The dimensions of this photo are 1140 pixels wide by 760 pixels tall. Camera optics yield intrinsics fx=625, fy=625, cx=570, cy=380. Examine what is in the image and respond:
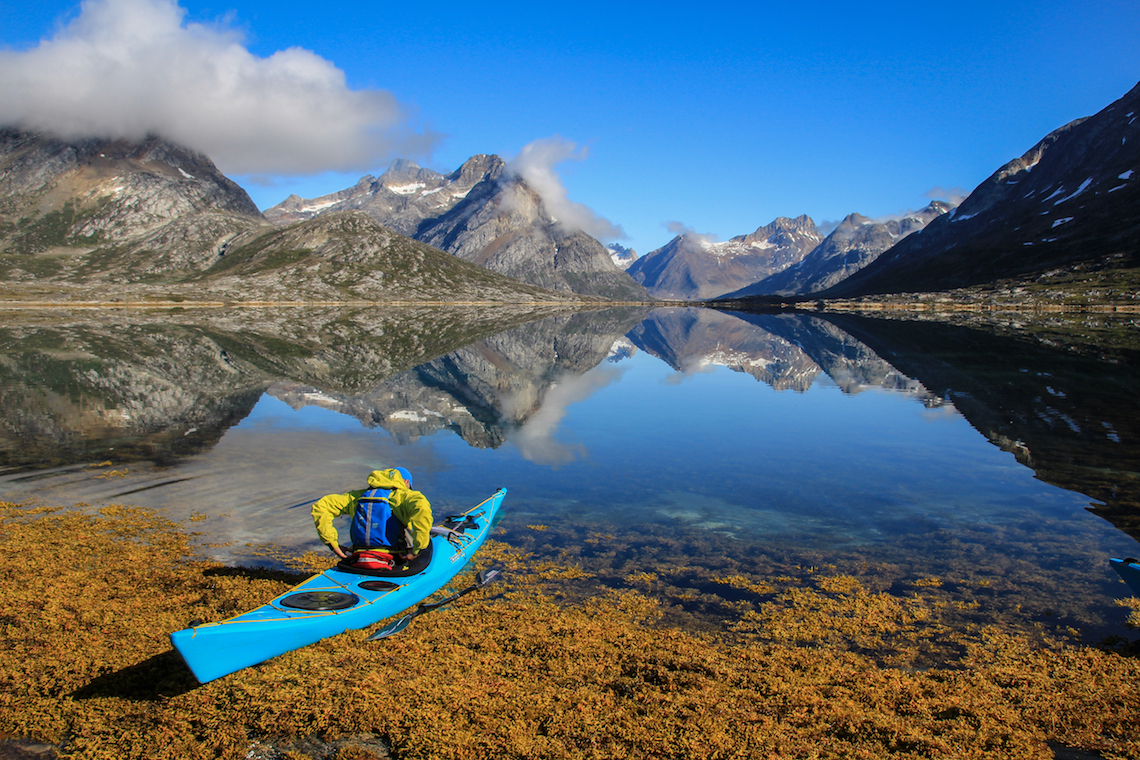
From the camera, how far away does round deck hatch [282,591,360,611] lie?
1218 cm

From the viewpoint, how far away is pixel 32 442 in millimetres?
28734

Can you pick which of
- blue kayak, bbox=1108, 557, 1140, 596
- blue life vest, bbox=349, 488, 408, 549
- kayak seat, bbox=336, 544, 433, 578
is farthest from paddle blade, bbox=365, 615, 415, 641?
blue kayak, bbox=1108, 557, 1140, 596

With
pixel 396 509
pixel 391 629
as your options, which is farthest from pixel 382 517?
pixel 391 629

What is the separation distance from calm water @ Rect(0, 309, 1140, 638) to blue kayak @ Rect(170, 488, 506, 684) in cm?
386

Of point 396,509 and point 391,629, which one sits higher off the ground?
point 396,509

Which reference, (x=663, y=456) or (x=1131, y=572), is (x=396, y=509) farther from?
(x=663, y=456)

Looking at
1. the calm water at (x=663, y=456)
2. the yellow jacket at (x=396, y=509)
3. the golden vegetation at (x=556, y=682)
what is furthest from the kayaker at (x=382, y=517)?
the calm water at (x=663, y=456)

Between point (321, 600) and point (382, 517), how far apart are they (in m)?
2.26

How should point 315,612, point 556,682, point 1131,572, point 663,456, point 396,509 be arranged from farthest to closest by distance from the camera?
point 663,456, point 1131,572, point 396,509, point 315,612, point 556,682

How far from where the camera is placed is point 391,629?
41.7 feet

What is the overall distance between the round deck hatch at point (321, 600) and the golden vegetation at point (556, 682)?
69 cm

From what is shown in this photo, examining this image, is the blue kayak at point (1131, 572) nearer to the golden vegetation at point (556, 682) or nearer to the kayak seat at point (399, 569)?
the golden vegetation at point (556, 682)

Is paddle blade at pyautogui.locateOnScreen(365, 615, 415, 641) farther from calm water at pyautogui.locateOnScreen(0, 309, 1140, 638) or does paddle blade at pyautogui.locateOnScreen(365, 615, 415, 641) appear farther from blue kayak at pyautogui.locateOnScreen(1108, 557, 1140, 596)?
blue kayak at pyautogui.locateOnScreen(1108, 557, 1140, 596)

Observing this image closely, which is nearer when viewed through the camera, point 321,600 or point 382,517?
point 321,600
